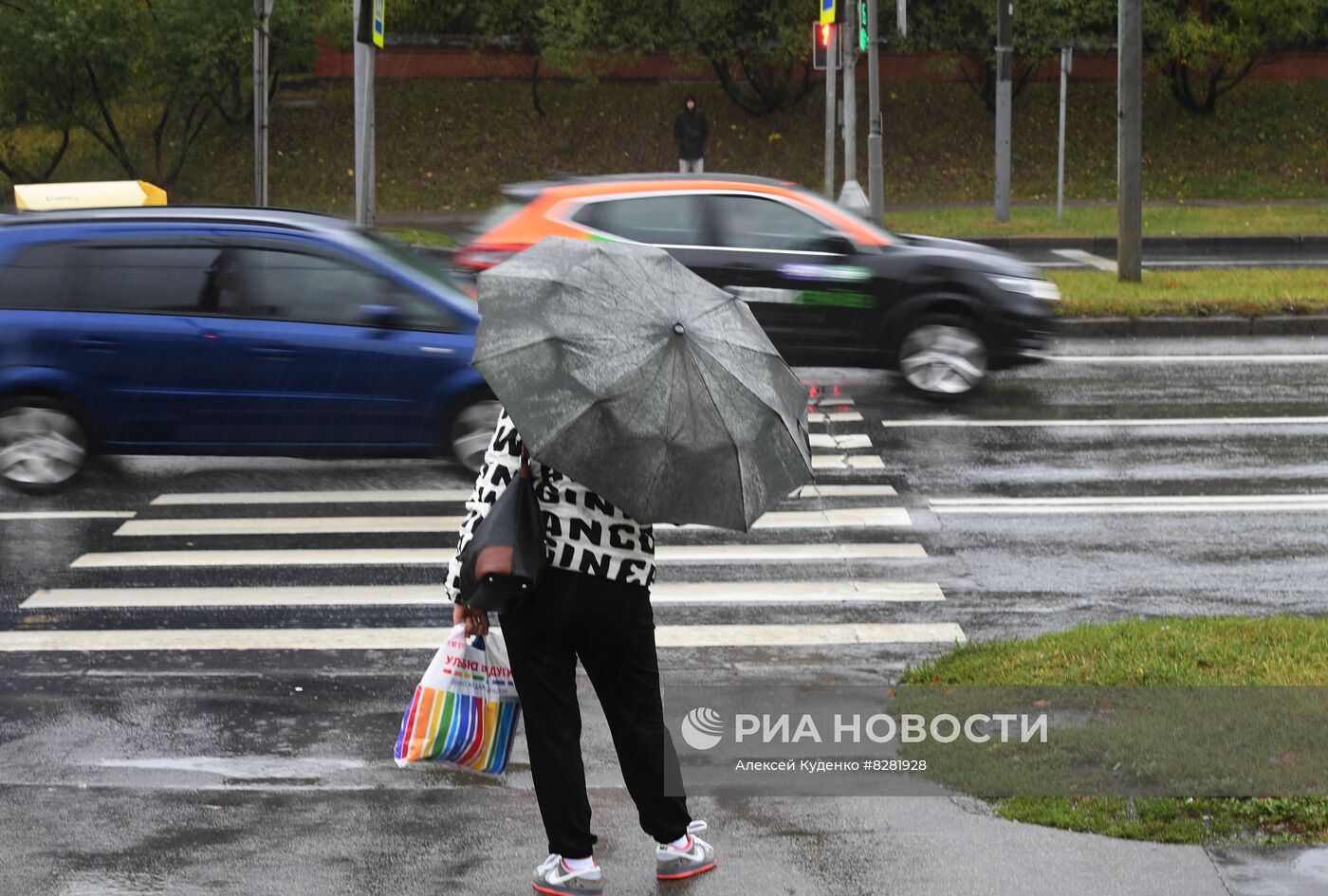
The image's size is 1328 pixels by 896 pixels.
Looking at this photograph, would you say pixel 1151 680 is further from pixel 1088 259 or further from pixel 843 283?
pixel 1088 259

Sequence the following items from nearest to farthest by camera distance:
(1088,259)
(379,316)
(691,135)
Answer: (379,316) → (1088,259) → (691,135)

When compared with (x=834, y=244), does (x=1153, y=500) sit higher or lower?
lower

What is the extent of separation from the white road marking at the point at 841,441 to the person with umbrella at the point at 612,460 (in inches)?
274

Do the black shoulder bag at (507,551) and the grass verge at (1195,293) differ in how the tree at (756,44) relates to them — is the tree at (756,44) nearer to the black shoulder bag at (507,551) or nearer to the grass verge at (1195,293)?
the grass verge at (1195,293)

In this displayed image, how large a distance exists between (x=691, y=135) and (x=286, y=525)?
20.4 m

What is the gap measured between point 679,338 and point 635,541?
1.83 ft

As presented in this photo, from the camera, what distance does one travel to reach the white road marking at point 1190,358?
14.6 metres

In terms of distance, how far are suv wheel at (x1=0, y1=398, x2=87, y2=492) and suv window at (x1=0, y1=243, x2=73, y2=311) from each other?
592 millimetres

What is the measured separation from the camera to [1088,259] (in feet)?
75.6

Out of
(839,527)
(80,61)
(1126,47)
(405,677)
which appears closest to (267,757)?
(405,677)

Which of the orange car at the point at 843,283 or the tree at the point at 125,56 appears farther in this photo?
the tree at the point at 125,56

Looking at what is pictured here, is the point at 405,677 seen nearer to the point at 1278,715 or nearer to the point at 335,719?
the point at 335,719

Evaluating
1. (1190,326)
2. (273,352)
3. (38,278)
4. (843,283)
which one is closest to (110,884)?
(273,352)

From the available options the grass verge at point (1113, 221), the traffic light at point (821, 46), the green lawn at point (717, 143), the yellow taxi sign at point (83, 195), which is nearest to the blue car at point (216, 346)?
the yellow taxi sign at point (83, 195)
